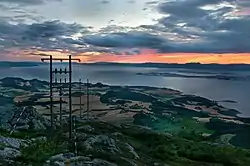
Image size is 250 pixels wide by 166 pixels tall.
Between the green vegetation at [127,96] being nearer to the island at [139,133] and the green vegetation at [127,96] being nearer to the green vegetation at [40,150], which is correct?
the island at [139,133]

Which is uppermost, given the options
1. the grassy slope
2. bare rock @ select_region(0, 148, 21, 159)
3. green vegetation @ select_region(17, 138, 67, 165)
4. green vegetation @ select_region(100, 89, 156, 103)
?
bare rock @ select_region(0, 148, 21, 159)

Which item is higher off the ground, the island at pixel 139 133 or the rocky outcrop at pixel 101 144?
the rocky outcrop at pixel 101 144

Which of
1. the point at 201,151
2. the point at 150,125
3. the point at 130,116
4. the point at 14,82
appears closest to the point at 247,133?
the point at 150,125

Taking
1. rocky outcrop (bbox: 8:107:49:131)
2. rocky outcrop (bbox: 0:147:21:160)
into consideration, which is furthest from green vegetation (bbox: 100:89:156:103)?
rocky outcrop (bbox: 0:147:21:160)

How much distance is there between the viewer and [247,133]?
204ft

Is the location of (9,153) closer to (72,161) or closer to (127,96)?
(72,161)

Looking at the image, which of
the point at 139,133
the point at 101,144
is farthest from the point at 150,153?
the point at 139,133

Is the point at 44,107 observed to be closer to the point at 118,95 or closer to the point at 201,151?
the point at 118,95

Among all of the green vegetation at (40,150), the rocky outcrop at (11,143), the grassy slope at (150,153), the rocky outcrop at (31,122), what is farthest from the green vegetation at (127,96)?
the rocky outcrop at (11,143)

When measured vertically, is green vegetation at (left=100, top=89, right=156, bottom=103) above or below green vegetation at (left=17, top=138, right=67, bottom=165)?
below

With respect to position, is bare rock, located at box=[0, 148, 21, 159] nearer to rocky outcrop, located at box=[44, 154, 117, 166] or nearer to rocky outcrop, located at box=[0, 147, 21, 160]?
rocky outcrop, located at box=[0, 147, 21, 160]

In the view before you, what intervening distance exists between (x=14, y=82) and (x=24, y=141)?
14744 centimetres

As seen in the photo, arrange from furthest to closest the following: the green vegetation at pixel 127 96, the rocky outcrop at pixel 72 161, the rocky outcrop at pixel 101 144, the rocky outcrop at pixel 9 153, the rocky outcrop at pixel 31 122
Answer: the green vegetation at pixel 127 96
the rocky outcrop at pixel 31 122
the rocky outcrop at pixel 101 144
the rocky outcrop at pixel 72 161
the rocky outcrop at pixel 9 153

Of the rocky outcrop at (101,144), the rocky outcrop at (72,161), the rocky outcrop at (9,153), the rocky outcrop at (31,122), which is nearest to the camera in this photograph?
the rocky outcrop at (9,153)
